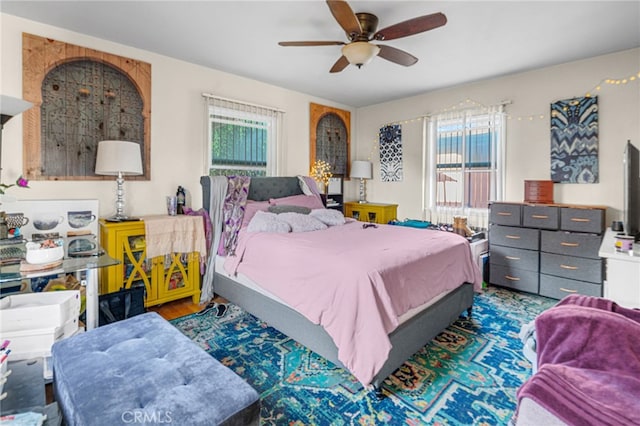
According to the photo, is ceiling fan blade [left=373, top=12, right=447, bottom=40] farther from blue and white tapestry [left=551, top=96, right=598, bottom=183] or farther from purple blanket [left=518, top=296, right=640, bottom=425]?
blue and white tapestry [left=551, top=96, right=598, bottom=183]

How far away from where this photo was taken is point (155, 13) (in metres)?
2.61

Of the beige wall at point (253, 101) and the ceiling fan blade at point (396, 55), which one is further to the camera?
the beige wall at point (253, 101)

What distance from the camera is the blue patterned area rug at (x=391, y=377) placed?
1.77 metres

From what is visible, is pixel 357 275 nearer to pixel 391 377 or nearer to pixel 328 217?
pixel 391 377

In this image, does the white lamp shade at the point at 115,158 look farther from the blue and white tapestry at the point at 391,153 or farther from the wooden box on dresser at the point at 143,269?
the blue and white tapestry at the point at 391,153

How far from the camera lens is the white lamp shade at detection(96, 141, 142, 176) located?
2852 millimetres

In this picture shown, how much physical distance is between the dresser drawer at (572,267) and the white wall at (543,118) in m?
0.67

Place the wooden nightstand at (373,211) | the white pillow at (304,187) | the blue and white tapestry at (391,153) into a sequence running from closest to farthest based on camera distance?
the white pillow at (304,187) → the wooden nightstand at (373,211) → the blue and white tapestry at (391,153)

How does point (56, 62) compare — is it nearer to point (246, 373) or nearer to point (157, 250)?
point (157, 250)

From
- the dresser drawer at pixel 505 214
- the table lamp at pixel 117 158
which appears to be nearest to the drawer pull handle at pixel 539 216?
the dresser drawer at pixel 505 214

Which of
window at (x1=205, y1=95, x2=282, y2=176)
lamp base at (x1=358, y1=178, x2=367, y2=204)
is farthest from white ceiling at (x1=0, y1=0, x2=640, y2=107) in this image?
lamp base at (x1=358, y1=178, x2=367, y2=204)

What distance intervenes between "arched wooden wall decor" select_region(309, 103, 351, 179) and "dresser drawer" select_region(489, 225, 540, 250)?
8.88 feet

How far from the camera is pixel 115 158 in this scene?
286 cm

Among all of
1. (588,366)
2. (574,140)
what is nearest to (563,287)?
(574,140)
